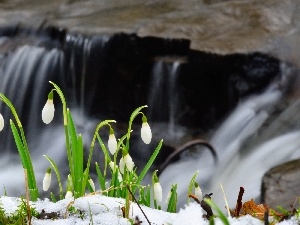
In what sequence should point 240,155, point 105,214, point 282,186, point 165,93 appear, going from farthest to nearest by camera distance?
point 165,93, point 240,155, point 282,186, point 105,214

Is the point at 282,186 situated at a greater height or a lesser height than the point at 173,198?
lesser

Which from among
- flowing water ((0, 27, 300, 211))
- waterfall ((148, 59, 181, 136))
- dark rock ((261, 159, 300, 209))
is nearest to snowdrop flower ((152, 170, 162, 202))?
dark rock ((261, 159, 300, 209))

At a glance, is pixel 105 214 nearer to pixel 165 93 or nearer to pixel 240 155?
pixel 240 155

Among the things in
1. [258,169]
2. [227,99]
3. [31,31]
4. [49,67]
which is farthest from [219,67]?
[31,31]

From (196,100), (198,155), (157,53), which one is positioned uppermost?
(157,53)

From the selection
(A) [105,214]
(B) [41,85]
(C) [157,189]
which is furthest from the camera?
(B) [41,85]

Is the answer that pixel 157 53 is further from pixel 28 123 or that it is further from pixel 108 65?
pixel 28 123

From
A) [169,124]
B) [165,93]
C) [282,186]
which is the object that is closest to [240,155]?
[169,124]
